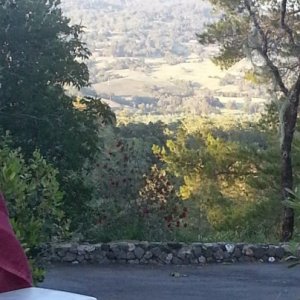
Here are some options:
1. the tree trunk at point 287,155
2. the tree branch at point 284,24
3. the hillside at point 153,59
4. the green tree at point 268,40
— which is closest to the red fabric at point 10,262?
the green tree at point 268,40

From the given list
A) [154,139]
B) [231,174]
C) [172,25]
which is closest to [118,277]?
[231,174]

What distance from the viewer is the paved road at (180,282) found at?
8.85 meters

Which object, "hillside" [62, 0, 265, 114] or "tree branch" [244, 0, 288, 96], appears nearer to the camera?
"tree branch" [244, 0, 288, 96]

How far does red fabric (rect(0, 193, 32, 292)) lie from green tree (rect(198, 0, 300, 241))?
536 inches

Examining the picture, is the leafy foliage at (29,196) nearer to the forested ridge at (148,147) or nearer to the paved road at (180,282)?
the forested ridge at (148,147)

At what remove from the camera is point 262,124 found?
17844 mm

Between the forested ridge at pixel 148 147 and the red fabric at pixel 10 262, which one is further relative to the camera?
the forested ridge at pixel 148 147

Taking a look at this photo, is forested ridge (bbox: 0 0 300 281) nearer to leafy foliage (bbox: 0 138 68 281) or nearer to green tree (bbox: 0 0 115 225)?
green tree (bbox: 0 0 115 225)

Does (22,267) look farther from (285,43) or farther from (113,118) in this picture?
(285,43)

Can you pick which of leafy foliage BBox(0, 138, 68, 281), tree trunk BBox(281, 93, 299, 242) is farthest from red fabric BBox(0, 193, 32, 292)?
tree trunk BBox(281, 93, 299, 242)

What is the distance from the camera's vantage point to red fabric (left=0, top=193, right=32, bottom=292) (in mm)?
1472

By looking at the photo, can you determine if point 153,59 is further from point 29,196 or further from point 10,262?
point 10,262

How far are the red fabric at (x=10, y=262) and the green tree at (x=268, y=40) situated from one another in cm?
1361

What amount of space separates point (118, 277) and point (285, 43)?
6.89 m
